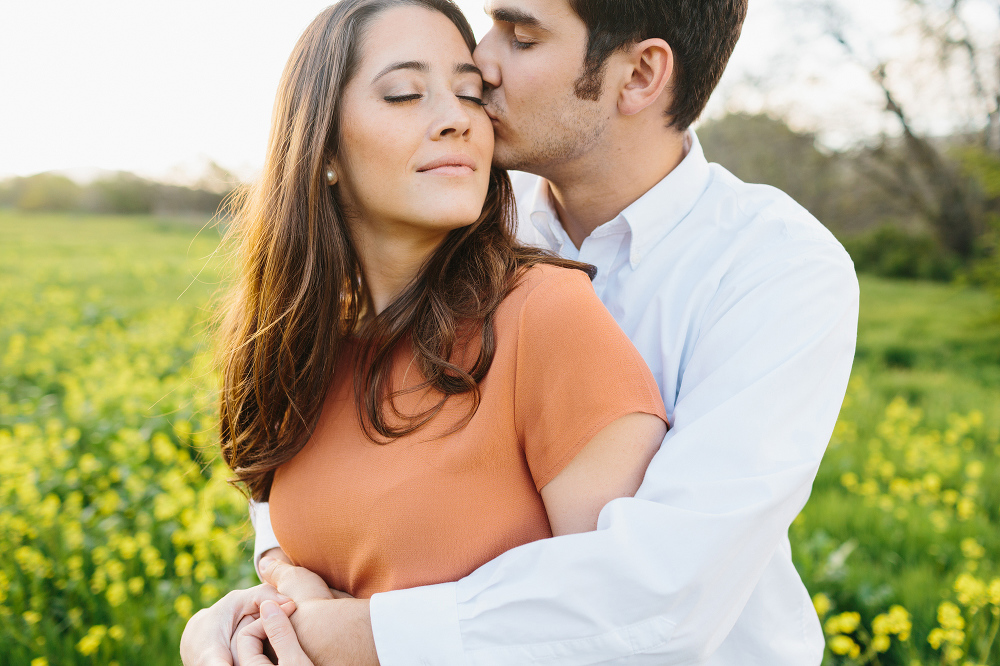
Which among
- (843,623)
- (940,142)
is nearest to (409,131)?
(843,623)

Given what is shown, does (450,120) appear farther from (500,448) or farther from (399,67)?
(500,448)

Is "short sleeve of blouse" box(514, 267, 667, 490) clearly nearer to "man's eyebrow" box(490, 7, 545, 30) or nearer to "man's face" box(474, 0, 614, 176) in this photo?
"man's face" box(474, 0, 614, 176)

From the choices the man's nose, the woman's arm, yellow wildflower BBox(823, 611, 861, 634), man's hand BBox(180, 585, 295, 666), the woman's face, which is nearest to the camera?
the woman's arm

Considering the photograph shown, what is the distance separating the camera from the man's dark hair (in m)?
2.17

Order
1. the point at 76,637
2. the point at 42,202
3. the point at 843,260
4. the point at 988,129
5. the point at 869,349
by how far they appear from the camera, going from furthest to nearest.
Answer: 1. the point at 42,202
2. the point at 988,129
3. the point at 869,349
4. the point at 76,637
5. the point at 843,260

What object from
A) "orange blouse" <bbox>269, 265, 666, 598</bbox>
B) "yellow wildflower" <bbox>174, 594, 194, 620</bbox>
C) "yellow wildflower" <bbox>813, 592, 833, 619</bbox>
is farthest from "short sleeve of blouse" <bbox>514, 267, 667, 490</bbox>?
"yellow wildflower" <bbox>174, 594, 194, 620</bbox>

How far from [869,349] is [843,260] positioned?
7464 mm

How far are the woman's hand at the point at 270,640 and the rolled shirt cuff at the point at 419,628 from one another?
214 millimetres

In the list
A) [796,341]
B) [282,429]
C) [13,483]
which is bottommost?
[13,483]

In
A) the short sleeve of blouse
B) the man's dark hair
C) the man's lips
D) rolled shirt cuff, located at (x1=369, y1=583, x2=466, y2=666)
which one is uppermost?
the man's dark hair

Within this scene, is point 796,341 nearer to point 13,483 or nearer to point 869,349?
point 13,483

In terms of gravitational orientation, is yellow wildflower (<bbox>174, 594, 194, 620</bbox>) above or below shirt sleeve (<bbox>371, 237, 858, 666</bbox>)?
below

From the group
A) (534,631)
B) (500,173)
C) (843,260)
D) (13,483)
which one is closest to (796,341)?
(843,260)

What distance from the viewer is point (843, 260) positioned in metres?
1.75
